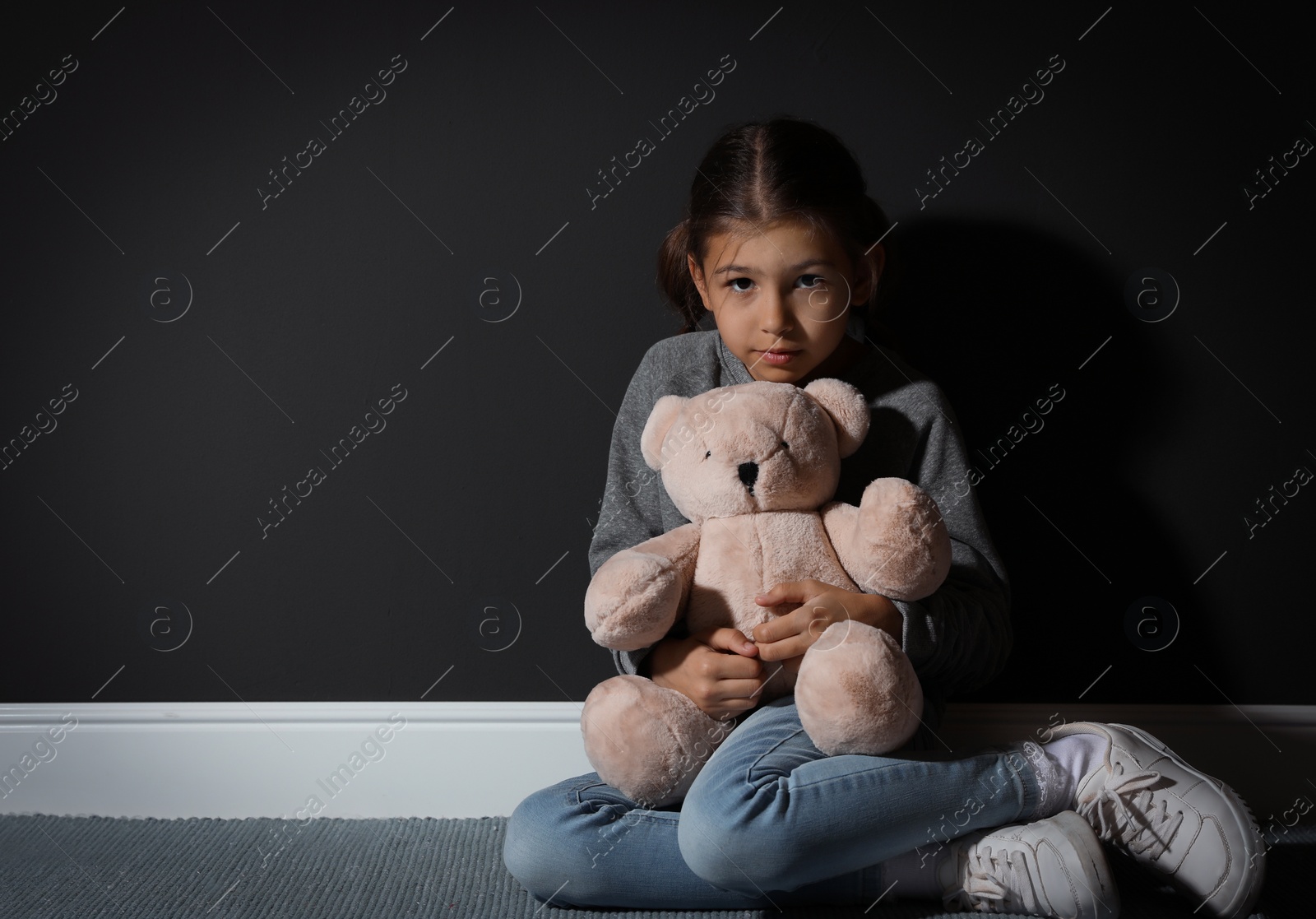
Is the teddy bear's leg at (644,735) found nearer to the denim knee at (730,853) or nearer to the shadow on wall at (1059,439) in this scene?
the denim knee at (730,853)

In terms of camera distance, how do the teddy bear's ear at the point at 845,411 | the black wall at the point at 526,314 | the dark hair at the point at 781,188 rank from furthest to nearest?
the black wall at the point at 526,314 → the dark hair at the point at 781,188 → the teddy bear's ear at the point at 845,411

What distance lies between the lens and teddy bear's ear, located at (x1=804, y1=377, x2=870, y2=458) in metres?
1.02

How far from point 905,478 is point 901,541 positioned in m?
0.27

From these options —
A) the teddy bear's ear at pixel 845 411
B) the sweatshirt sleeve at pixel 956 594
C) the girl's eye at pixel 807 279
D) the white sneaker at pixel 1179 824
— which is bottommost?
the white sneaker at pixel 1179 824

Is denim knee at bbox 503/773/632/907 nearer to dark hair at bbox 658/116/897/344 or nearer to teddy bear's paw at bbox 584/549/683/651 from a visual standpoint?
teddy bear's paw at bbox 584/549/683/651

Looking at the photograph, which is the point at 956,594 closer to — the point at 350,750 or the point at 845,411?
the point at 845,411

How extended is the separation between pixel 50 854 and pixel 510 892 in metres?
0.60

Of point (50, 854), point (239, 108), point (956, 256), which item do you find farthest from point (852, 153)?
point (50, 854)

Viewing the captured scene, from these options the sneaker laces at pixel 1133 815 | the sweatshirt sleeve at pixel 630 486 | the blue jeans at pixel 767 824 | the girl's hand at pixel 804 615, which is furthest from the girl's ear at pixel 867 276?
the sneaker laces at pixel 1133 815

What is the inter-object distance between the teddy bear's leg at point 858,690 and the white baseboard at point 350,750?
44 centimetres

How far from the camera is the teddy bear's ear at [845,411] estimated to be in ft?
3.33

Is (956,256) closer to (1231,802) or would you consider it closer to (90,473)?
(1231,802)

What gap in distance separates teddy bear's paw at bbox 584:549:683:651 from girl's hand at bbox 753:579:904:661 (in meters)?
0.09

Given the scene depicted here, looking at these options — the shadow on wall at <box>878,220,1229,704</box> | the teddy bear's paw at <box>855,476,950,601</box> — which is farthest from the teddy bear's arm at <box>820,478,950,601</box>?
the shadow on wall at <box>878,220,1229,704</box>
